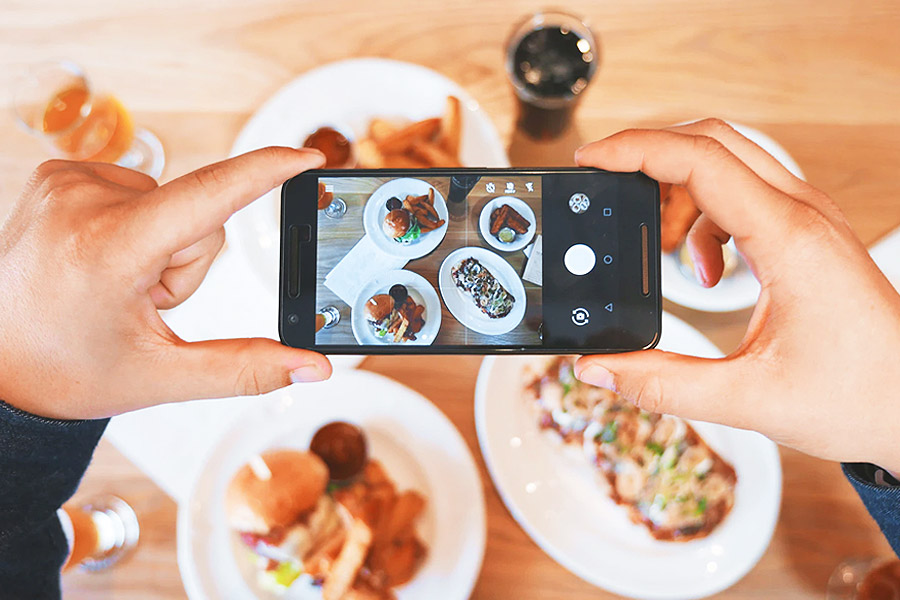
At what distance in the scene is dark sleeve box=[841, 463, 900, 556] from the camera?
0.67 metres

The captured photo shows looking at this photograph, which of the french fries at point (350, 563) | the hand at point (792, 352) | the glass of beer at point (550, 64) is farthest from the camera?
the glass of beer at point (550, 64)

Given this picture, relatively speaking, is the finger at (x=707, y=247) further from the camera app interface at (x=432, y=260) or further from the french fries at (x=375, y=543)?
the french fries at (x=375, y=543)

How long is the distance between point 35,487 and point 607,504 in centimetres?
74

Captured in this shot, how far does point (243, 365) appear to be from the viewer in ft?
2.08

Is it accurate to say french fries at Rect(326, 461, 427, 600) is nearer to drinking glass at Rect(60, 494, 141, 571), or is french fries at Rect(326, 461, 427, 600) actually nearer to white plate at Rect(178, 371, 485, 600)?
white plate at Rect(178, 371, 485, 600)

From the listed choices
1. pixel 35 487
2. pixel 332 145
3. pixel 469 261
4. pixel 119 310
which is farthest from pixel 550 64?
pixel 35 487

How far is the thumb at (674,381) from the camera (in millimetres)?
614

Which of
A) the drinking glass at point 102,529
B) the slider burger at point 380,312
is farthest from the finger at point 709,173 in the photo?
the drinking glass at point 102,529

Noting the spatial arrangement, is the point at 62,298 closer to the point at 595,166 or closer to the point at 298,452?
the point at 298,452

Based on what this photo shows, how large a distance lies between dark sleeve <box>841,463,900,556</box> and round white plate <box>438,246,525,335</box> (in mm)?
387

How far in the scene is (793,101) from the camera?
1.00m

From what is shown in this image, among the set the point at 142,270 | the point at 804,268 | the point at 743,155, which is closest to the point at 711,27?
the point at 743,155

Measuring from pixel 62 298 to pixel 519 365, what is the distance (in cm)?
59

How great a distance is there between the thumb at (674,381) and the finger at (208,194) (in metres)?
0.36
